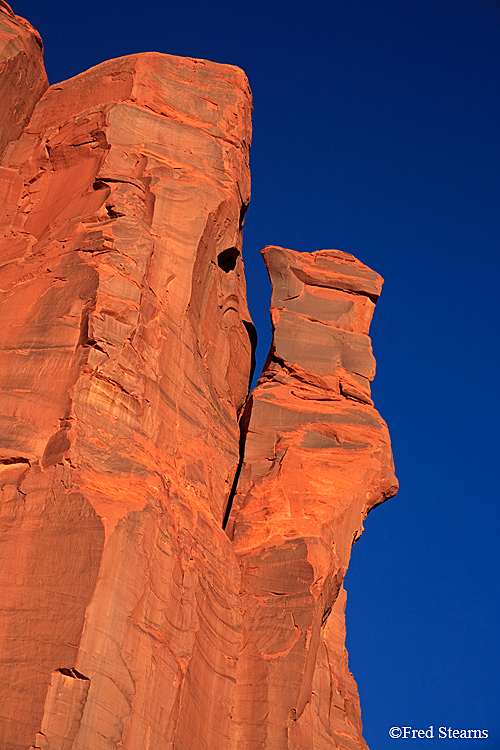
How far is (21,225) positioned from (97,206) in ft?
5.40

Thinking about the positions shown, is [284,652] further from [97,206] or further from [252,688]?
[97,206]

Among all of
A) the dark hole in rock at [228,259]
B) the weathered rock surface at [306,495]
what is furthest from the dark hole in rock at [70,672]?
the dark hole in rock at [228,259]

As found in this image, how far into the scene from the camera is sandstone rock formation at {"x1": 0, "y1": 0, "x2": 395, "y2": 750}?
8.74 meters

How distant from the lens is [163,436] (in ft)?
35.8

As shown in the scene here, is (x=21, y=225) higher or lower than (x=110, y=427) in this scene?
higher

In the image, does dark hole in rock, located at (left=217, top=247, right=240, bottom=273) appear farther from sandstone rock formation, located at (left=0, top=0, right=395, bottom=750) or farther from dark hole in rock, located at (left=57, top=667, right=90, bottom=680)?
dark hole in rock, located at (left=57, top=667, right=90, bottom=680)

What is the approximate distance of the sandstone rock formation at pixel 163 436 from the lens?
874cm

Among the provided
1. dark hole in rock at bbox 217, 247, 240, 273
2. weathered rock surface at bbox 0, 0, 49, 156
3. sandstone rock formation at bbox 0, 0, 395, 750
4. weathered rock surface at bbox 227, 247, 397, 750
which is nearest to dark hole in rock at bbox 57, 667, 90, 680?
sandstone rock formation at bbox 0, 0, 395, 750

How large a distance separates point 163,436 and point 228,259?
429cm

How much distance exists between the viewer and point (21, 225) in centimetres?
1318

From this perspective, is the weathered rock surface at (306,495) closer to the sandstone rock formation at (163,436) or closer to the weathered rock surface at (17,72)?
the sandstone rock formation at (163,436)

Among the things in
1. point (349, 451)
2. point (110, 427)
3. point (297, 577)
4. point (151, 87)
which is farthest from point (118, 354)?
point (151, 87)

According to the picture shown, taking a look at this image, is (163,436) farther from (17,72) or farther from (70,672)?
(17,72)

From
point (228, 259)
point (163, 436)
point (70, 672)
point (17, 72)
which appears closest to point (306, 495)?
point (163, 436)
